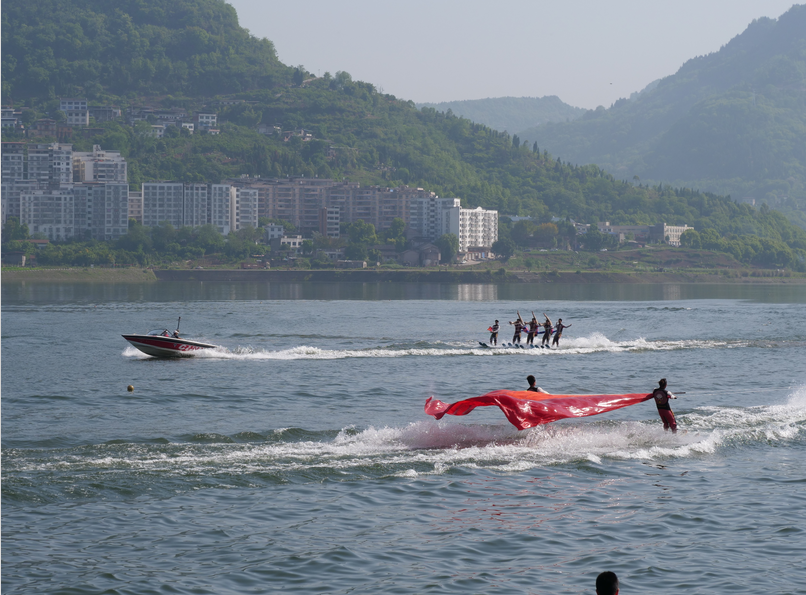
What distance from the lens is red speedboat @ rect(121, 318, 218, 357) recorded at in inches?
1971

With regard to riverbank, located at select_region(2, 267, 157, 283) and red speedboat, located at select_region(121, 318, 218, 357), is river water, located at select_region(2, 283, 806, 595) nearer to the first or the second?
red speedboat, located at select_region(121, 318, 218, 357)

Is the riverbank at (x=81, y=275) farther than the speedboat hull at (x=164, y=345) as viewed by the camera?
Yes

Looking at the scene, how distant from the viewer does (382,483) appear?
2277 cm

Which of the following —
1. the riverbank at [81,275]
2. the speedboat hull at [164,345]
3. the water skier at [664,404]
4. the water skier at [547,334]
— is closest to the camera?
the water skier at [664,404]

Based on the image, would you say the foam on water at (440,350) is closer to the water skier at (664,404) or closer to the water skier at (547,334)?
the water skier at (547,334)

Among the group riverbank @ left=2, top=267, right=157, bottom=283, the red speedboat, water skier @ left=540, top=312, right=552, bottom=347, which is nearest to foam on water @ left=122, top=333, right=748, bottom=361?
water skier @ left=540, top=312, right=552, bottom=347

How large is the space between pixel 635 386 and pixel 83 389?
24.7 m

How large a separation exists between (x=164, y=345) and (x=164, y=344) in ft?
0.22

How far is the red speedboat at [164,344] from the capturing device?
50.1 metres

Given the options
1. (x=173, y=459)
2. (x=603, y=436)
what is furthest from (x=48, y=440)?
(x=603, y=436)

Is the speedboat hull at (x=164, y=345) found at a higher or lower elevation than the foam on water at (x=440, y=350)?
higher

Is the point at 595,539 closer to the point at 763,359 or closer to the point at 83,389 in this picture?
the point at 83,389

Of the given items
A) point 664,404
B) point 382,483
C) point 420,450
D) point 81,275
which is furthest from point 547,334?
point 81,275

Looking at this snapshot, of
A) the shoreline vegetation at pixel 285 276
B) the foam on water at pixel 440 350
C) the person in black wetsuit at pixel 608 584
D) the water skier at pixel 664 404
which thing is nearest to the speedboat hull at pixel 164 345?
the foam on water at pixel 440 350
